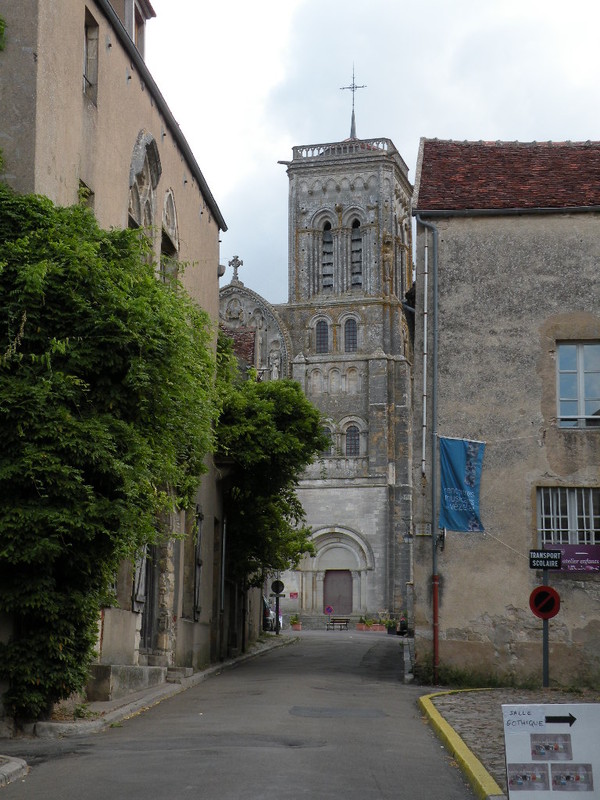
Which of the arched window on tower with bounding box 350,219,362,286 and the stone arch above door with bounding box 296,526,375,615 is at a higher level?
the arched window on tower with bounding box 350,219,362,286

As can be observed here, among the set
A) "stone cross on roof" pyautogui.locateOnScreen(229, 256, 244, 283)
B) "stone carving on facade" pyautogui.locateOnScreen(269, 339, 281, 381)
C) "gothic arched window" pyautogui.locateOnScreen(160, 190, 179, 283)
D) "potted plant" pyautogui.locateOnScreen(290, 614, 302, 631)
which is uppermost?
"stone cross on roof" pyautogui.locateOnScreen(229, 256, 244, 283)

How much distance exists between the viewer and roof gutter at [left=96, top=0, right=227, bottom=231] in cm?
1681

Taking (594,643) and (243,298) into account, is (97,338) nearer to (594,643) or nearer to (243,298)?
(594,643)

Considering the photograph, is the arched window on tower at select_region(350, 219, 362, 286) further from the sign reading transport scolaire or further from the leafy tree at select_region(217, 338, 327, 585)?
the sign reading transport scolaire

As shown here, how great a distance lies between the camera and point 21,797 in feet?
28.6

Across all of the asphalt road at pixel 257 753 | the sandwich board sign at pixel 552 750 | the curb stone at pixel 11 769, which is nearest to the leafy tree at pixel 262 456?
the asphalt road at pixel 257 753

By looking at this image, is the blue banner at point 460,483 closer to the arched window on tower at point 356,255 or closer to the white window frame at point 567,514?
Result: the white window frame at point 567,514

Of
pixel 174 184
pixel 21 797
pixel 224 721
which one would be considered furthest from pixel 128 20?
pixel 21 797

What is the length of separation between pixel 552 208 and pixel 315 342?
146 ft

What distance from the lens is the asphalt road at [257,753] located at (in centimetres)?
873

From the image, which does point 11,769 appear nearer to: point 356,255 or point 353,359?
point 353,359

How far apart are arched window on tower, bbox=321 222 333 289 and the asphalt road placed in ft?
164

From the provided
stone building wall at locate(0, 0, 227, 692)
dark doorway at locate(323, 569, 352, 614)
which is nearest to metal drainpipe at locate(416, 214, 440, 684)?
stone building wall at locate(0, 0, 227, 692)

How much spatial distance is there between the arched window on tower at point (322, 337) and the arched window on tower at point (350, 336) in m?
1.07
